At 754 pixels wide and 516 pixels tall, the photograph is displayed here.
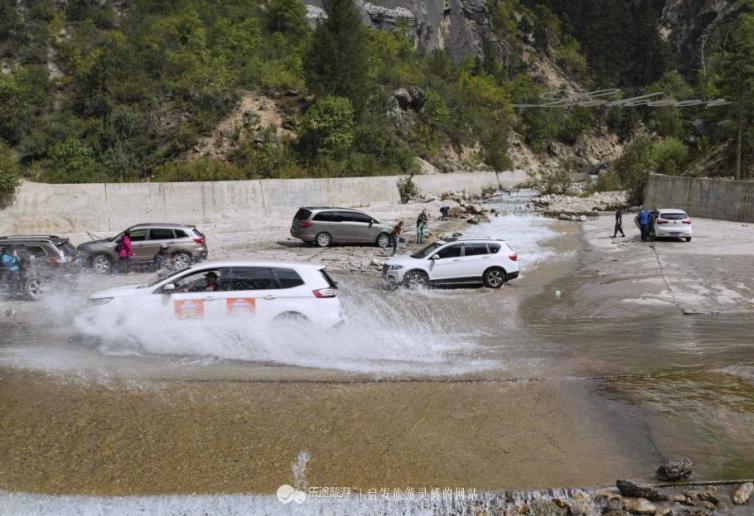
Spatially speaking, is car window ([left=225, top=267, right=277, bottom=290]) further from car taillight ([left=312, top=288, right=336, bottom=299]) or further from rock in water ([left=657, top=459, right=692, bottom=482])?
rock in water ([left=657, top=459, right=692, bottom=482])

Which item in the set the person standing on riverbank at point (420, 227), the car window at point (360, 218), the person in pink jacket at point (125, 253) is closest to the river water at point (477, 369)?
the person in pink jacket at point (125, 253)

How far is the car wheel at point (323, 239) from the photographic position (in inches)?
1150

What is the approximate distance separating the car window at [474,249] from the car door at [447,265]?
0.60ft

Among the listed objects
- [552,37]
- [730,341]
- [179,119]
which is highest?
[552,37]

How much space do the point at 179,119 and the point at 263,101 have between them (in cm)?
684

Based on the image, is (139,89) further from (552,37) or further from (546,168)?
(552,37)

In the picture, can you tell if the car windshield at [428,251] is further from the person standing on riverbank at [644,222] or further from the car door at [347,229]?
the person standing on riverbank at [644,222]

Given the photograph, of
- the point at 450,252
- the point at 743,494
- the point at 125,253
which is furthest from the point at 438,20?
the point at 743,494

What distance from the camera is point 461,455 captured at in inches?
332

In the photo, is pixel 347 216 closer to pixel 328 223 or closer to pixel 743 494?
pixel 328 223

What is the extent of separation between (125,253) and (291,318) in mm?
11081

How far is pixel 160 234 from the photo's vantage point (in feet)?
74.4

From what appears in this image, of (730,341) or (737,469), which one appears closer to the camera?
(737,469)

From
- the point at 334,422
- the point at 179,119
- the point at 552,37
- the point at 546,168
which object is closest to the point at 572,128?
the point at 546,168
